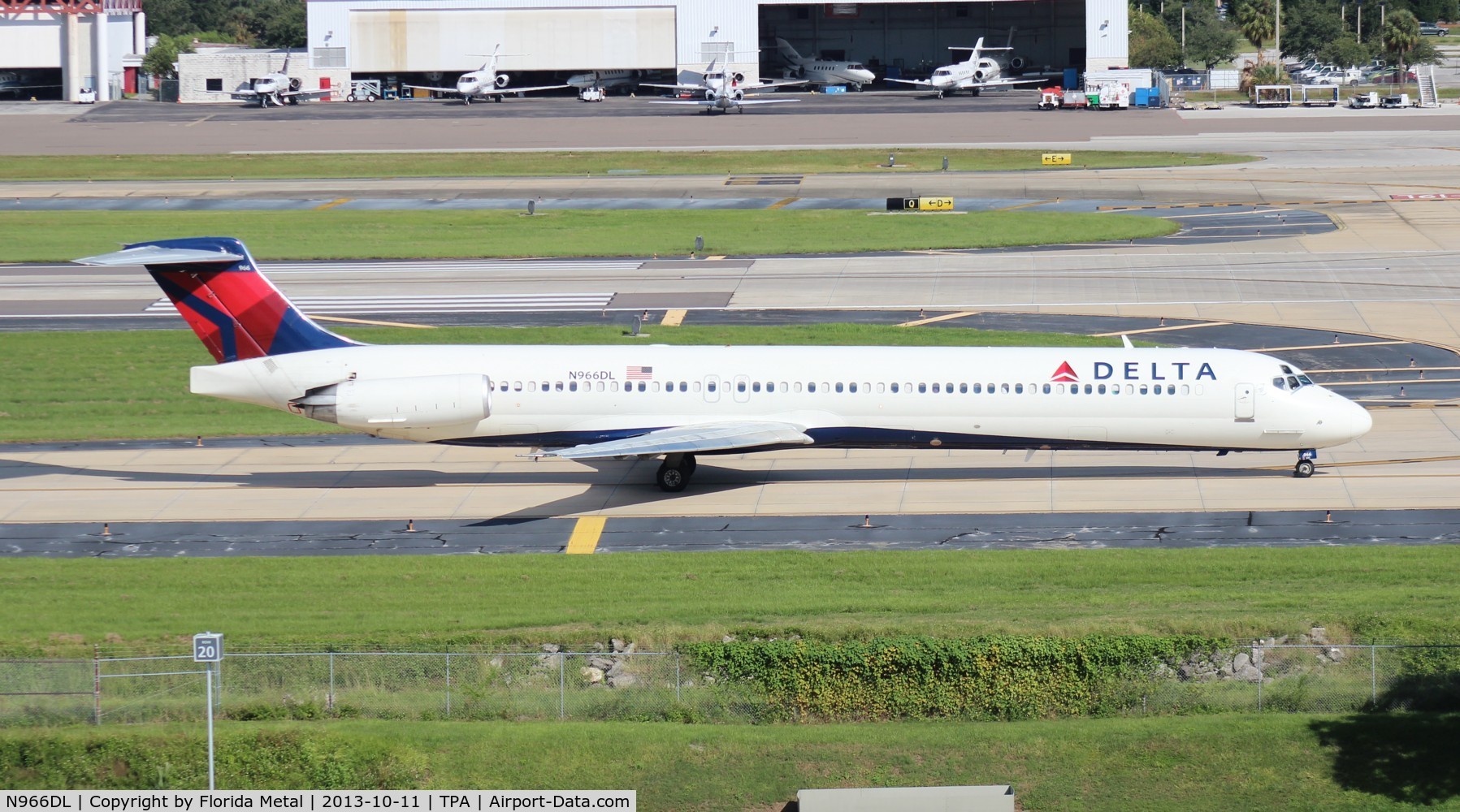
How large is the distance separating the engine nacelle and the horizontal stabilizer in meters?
3.66

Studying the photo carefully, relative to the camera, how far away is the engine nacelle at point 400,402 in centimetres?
3503

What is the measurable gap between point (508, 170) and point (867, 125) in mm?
32906

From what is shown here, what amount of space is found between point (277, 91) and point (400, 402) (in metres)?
114

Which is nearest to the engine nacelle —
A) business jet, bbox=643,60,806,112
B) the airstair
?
business jet, bbox=643,60,806,112

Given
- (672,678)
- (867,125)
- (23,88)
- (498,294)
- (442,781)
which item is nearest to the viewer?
(442,781)

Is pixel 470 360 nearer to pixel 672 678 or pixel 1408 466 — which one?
pixel 672 678

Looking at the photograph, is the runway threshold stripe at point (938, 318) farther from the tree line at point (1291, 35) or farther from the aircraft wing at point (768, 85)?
the tree line at point (1291, 35)

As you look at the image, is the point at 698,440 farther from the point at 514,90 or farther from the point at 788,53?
the point at 788,53

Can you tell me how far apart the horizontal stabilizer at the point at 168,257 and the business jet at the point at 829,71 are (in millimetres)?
118996

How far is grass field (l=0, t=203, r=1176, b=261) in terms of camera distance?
7038cm

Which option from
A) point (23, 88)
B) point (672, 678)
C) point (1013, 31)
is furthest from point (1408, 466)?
point (23, 88)

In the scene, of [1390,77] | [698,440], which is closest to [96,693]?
[698,440]

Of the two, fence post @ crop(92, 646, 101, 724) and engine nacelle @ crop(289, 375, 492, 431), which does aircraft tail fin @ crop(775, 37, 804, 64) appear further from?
fence post @ crop(92, 646, 101, 724)

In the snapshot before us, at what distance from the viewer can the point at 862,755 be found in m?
22.6
